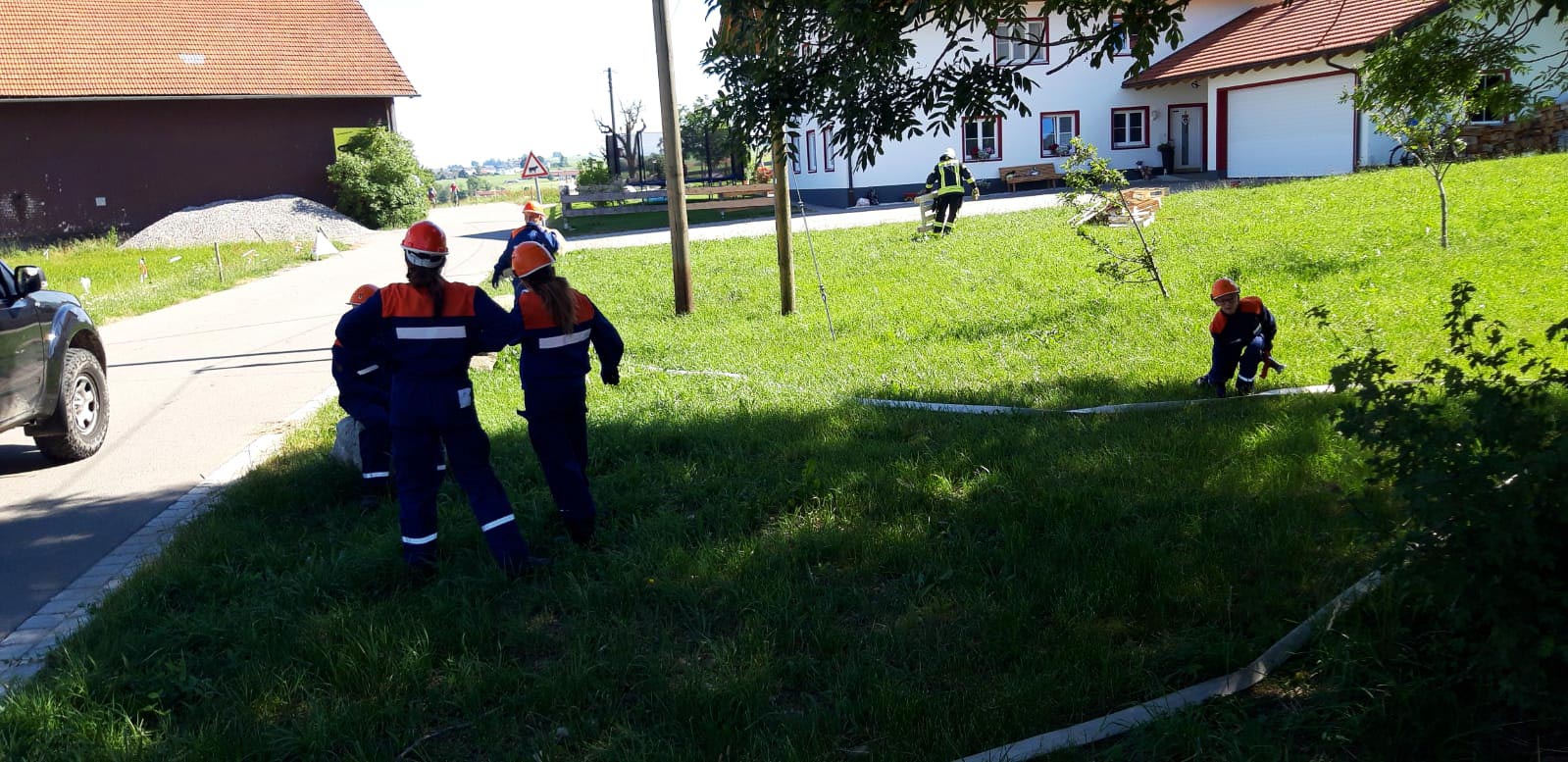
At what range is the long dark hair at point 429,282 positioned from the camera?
5062 millimetres

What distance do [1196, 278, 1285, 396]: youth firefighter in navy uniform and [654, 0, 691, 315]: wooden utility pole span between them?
A: 667 cm

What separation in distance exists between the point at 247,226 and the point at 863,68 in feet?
116

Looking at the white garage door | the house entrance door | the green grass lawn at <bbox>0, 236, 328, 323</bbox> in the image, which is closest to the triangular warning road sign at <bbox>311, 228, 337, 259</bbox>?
the green grass lawn at <bbox>0, 236, 328, 323</bbox>

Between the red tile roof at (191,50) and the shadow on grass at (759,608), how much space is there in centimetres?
3776

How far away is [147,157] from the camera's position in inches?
1511

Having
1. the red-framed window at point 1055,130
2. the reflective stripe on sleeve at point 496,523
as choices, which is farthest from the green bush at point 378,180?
the reflective stripe on sleeve at point 496,523

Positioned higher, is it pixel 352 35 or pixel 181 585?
pixel 352 35

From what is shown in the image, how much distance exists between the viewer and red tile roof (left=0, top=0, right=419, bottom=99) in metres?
37.5

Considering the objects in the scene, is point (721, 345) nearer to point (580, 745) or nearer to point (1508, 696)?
point (580, 745)

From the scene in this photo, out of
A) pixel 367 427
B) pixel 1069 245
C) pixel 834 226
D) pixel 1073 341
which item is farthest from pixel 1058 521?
pixel 834 226

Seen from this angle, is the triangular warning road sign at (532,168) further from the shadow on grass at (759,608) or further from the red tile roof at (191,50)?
the shadow on grass at (759,608)

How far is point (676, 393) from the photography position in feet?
28.1

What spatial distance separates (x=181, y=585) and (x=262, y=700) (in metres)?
1.59

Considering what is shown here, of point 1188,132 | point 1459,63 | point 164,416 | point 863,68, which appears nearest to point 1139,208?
point 1459,63
